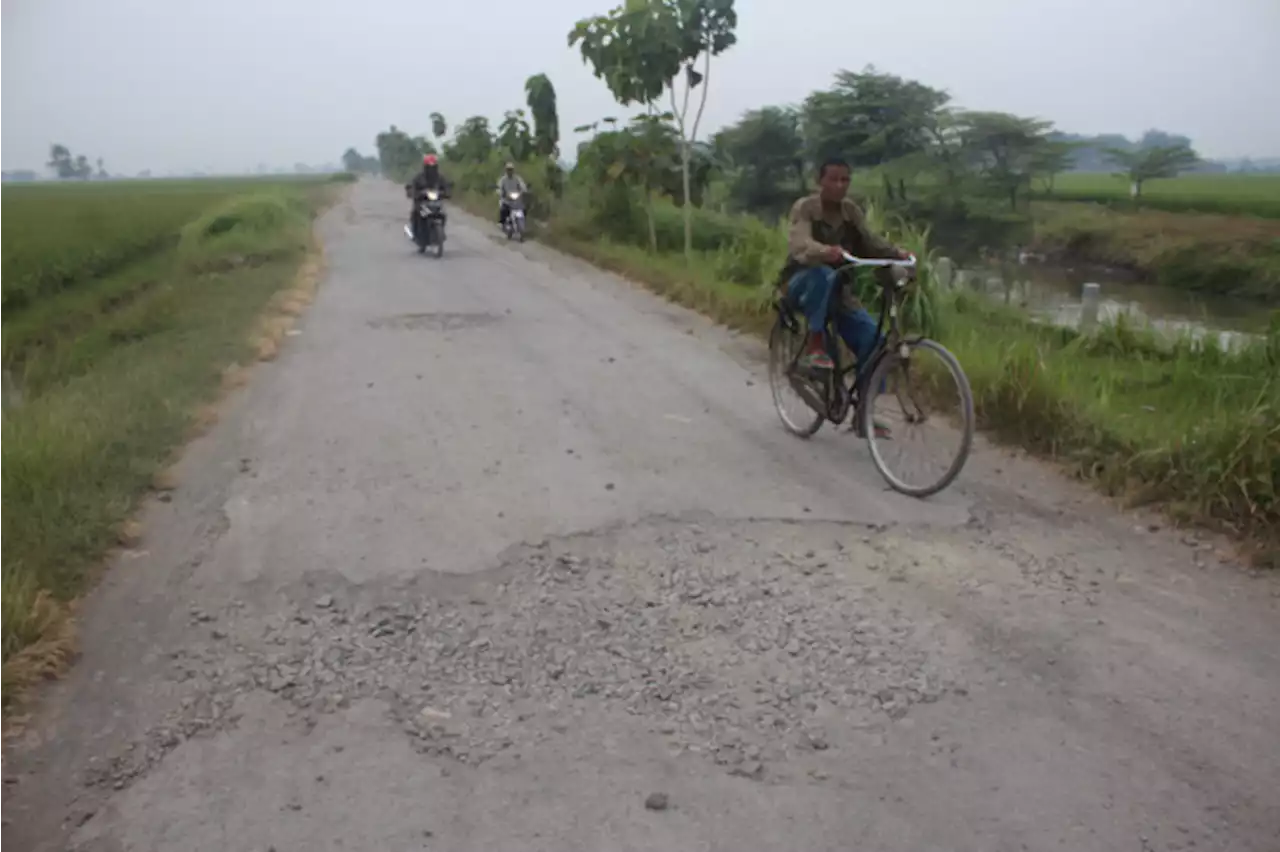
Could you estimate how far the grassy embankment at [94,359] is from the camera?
4125 millimetres

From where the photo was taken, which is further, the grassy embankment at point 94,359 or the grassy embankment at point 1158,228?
the grassy embankment at point 1158,228

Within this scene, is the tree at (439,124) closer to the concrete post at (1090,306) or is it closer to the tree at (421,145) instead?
the tree at (421,145)

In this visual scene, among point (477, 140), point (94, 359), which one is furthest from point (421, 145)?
point (94, 359)

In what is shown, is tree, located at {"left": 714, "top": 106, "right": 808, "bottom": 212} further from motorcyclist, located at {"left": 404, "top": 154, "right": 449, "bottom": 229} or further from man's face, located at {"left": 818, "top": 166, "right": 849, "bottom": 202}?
man's face, located at {"left": 818, "top": 166, "right": 849, "bottom": 202}

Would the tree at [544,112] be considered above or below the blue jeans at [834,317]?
above

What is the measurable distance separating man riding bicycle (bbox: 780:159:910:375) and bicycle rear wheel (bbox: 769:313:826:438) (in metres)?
0.40

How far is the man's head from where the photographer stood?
18.7 ft

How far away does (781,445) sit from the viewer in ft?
20.1

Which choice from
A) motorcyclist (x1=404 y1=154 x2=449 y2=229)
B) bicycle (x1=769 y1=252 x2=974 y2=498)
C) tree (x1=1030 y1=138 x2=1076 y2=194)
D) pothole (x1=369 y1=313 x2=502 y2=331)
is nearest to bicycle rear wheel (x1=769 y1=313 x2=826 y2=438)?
bicycle (x1=769 y1=252 x2=974 y2=498)

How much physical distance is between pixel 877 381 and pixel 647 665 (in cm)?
257

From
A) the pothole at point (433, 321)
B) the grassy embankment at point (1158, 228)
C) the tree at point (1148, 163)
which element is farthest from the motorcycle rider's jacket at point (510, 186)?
the tree at point (1148, 163)

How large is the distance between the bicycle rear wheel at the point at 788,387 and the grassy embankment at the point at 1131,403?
109cm

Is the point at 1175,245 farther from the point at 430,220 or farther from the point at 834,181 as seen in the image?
the point at 834,181

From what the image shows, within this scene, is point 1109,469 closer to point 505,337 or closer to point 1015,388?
point 1015,388
